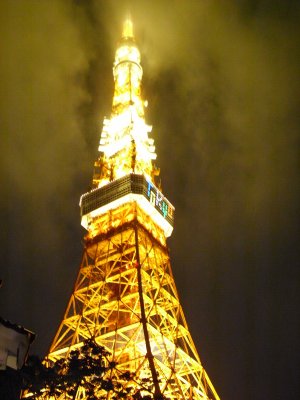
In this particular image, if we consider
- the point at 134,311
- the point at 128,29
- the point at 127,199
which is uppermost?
Answer: the point at 128,29

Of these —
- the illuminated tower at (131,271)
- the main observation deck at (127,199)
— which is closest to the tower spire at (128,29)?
the illuminated tower at (131,271)

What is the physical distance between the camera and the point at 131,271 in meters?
26.2

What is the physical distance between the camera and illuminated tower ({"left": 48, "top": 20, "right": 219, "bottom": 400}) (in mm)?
23234

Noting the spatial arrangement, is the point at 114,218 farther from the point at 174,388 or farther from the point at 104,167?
the point at 174,388

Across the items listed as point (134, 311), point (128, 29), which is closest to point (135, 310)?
point (134, 311)

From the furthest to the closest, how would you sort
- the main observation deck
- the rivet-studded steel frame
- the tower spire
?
the tower spire → the main observation deck → the rivet-studded steel frame

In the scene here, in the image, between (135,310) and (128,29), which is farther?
(128,29)

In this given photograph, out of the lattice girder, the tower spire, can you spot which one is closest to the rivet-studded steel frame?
the lattice girder

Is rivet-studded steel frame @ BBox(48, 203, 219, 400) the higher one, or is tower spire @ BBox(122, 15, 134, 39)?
tower spire @ BBox(122, 15, 134, 39)

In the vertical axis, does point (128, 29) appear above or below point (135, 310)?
above

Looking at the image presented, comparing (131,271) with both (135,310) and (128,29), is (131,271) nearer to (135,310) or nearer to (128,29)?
(135,310)

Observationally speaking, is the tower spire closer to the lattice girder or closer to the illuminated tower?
the illuminated tower

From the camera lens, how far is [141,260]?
27.1m

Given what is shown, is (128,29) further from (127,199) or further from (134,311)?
(134,311)
